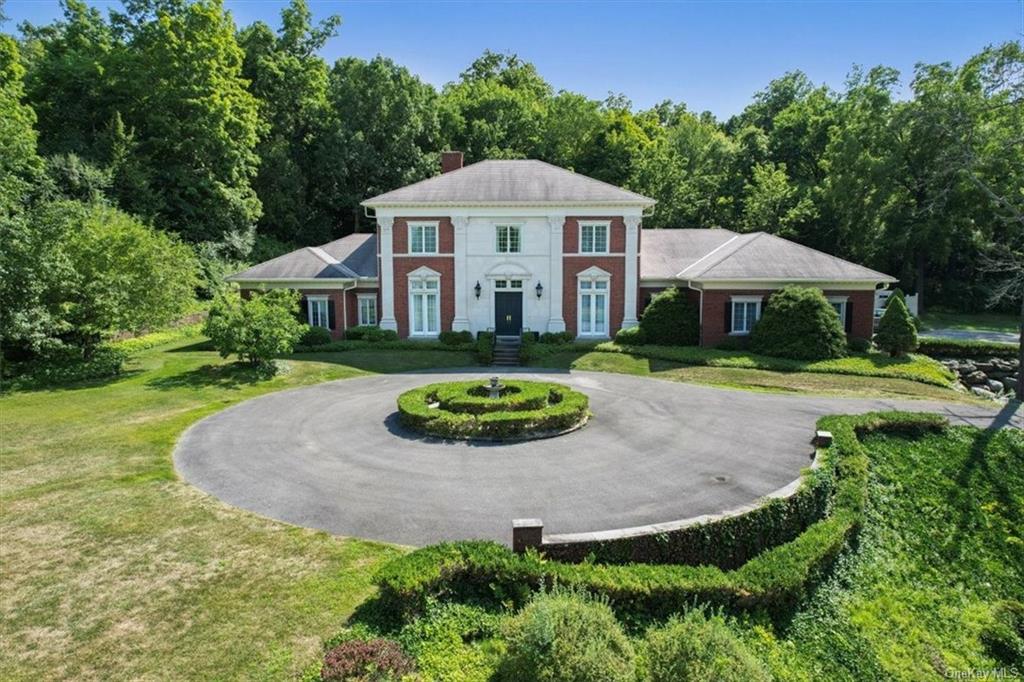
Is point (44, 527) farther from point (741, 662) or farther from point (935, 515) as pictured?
point (935, 515)

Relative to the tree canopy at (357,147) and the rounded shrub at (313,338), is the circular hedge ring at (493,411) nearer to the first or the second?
the rounded shrub at (313,338)

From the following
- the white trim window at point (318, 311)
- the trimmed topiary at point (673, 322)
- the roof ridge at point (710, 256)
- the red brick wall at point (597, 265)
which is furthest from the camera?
the white trim window at point (318, 311)

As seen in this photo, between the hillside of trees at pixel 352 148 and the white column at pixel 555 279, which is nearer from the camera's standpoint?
the white column at pixel 555 279

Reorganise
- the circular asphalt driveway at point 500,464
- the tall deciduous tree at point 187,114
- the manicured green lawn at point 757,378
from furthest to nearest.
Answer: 1. the tall deciduous tree at point 187,114
2. the manicured green lawn at point 757,378
3. the circular asphalt driveway at point 500,464

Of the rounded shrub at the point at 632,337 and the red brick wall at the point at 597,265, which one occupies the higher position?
the red brick wall at the point at 597,265

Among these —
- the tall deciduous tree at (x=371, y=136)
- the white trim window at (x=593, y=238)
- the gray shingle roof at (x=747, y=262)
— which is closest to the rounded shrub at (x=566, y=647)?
the gray shingle roof at (x=747, y=262)

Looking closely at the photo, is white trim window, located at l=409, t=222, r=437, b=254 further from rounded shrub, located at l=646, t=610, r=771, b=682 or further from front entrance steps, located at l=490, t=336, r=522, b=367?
rounded shrub, located at l=646, t=610, r=771, b=682

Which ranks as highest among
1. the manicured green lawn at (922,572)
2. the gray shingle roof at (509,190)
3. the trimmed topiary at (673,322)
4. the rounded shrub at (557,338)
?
the gray shingle roof at (509,190)
